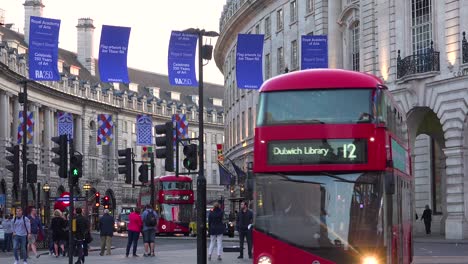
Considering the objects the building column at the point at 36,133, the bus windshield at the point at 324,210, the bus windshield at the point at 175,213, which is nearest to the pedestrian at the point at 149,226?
the bus windshield at the point at 324,210

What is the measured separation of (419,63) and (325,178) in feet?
98.9

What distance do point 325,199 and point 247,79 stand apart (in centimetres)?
2217

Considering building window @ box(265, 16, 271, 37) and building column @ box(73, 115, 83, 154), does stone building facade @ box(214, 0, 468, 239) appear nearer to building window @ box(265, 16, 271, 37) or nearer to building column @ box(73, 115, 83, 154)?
building window @ box(265, 16, 271, 37)

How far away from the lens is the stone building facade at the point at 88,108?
10219 cm

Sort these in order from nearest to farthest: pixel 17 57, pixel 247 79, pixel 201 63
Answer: pixel 201 63
pixel 247 79
pixel 17 57

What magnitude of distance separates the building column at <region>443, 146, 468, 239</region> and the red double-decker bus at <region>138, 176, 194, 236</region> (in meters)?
24.0

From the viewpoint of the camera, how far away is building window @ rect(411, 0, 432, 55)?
161ft

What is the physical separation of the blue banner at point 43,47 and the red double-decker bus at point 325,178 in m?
17.5

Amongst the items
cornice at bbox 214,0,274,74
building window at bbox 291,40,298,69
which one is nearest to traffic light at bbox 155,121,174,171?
building window at bbox 291,40,298,69

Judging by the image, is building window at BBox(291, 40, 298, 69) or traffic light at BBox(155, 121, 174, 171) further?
building window at BBox(291, 40, 298, 69)

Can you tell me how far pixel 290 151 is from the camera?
66.2ft

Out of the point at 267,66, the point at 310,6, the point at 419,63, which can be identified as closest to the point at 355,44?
the point at 310,6

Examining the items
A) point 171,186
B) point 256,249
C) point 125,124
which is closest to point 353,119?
point 256,249

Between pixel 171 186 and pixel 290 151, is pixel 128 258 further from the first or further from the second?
pixel 171 186
